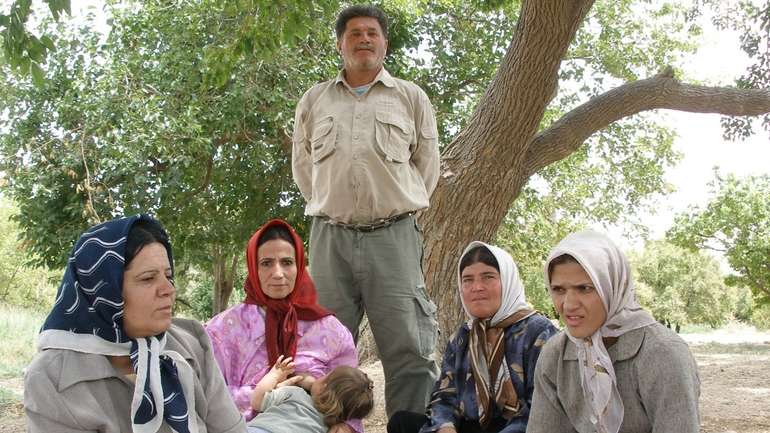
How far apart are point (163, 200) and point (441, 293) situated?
4.96 m

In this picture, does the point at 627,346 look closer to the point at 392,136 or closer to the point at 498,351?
the point at 498,351

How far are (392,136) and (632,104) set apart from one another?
4.41 m

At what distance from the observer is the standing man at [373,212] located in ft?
12.2

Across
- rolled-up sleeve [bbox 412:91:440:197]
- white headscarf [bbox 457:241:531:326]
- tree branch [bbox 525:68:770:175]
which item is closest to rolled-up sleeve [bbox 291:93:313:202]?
rolled-up sleeve [bbox 412:91:440:197]

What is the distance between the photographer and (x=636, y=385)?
2510 millimetres

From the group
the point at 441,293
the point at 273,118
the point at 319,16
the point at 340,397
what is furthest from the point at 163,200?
the point at 340,397

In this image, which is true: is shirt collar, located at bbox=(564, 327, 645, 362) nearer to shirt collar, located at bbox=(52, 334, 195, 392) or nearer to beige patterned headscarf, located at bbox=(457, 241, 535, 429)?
beige patterned headscarf, located at bbox=(457, 241, 535, 429)

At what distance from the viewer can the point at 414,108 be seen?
400 cm

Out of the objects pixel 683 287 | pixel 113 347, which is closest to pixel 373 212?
pixel 113 347

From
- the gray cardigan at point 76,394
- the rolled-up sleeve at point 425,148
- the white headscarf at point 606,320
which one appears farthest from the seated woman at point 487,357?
the gray cardigan at point 76,394

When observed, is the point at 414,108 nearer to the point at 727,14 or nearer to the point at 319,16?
the point at 319,16

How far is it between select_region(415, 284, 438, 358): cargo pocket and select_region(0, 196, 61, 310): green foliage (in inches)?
1071

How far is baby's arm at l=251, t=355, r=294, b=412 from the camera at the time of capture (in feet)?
10.4

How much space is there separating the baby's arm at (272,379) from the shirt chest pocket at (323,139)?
3.46 ft
